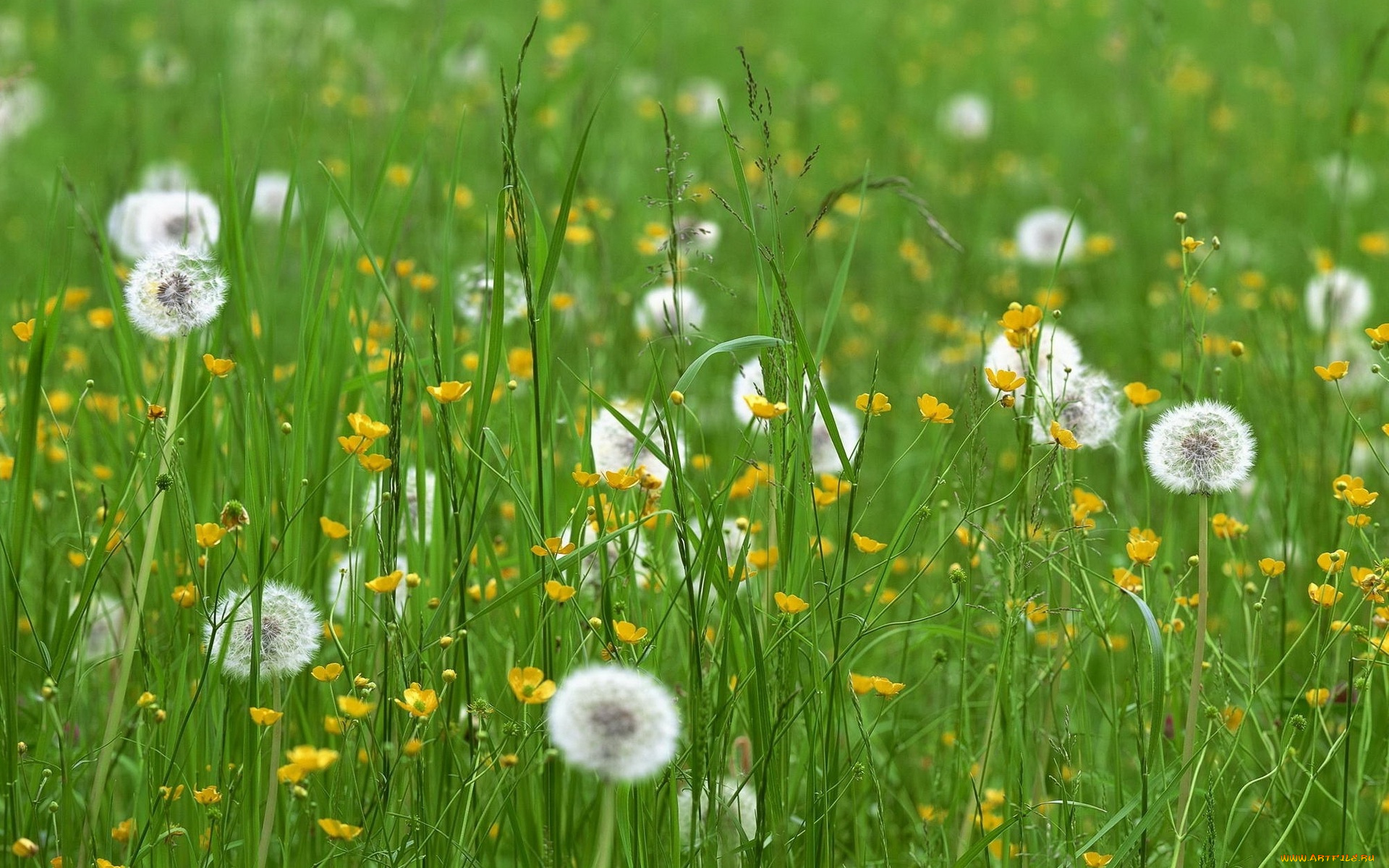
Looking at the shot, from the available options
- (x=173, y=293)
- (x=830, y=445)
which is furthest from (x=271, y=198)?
(x=173, y=293)

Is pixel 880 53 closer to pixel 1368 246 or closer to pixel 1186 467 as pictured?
pixel 1368 246

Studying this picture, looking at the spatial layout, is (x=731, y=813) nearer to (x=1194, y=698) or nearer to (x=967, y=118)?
(x=1194, y=698)

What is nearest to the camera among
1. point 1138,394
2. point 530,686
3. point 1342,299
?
point 530,686

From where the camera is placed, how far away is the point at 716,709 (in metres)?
1.43

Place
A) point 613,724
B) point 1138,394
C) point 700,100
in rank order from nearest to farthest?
1. point 613,724
2. point 1138,394
3. point 700,100

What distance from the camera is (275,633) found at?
1.50m

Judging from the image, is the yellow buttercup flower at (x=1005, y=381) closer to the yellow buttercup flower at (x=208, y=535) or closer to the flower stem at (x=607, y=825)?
the flower stem at (x=607, y=825)

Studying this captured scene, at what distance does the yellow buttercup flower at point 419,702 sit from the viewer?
131 centimetres

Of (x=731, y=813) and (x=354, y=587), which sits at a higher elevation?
(x=354, y=587)

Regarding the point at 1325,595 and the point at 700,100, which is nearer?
the point at 1325,595

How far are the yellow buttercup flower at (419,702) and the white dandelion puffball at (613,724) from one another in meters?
0.20

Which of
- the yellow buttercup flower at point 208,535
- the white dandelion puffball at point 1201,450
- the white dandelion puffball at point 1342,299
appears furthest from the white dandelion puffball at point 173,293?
the white dandelion puffball at point 1342,299

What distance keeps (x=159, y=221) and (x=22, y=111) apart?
344cm

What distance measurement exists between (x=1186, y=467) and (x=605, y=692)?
81 cm
